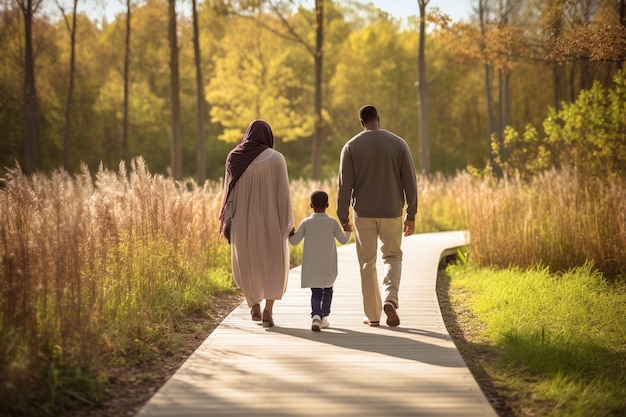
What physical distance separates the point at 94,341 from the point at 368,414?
203 cm

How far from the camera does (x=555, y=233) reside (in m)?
10.2

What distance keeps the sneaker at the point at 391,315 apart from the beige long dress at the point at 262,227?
92 cm

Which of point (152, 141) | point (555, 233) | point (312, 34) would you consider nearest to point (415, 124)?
point (312, 34)

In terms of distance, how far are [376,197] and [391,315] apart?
3.46 feet

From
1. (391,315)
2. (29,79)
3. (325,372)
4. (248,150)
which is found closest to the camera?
(325,372)

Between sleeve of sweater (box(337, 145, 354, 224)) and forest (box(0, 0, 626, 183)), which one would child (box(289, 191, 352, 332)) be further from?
forest (box(0, 0, 626, 183))

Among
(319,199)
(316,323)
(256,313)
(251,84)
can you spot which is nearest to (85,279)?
(256,313)

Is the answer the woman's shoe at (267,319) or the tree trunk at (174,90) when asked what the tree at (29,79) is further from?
the woman's shoe at (267,319)

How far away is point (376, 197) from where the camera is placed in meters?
6.42

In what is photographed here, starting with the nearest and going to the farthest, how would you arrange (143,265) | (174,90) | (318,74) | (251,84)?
(143,265)
(174,90)
(318,74)
(251,84)

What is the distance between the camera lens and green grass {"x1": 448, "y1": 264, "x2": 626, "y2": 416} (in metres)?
4.77

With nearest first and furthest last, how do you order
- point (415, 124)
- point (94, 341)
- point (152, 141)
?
point (94, 341)
point (152, 141)
point (415, 124)

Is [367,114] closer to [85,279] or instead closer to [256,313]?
[256,313]

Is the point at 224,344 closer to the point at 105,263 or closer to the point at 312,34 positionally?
→ the point at 105,263
